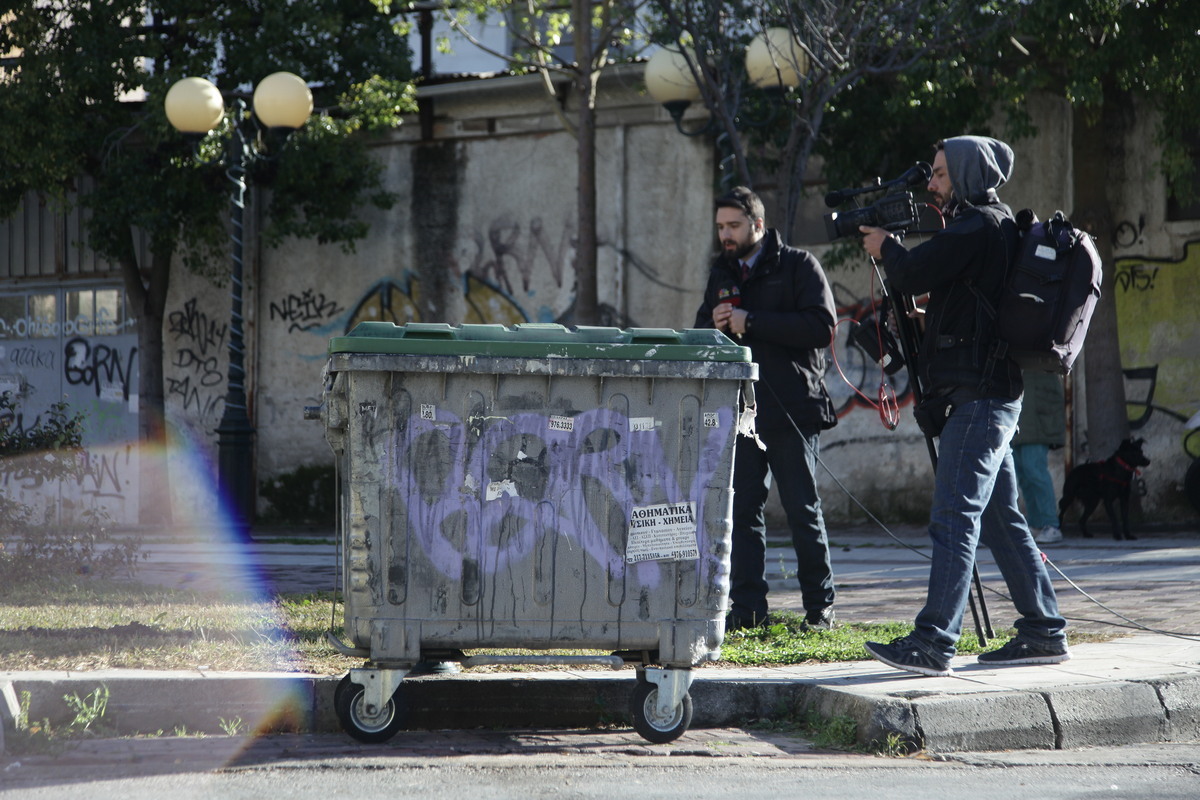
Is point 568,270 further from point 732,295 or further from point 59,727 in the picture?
point 59,727

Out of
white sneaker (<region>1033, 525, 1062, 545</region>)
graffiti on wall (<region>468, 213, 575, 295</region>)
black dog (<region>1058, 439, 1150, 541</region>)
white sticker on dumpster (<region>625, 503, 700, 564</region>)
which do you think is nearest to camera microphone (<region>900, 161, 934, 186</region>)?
white sticker on dumpster (<region>625, 503, 700, 564</region>)

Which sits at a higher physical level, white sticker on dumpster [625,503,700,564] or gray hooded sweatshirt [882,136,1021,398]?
gray hooded sweatshirt [882,136,1021,398]

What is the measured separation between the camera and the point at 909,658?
4629 millimetres

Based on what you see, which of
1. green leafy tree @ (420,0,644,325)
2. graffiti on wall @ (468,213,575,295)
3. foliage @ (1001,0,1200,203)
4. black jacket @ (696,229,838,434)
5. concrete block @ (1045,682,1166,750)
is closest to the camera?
concrete block @ (1045,682,1166,750)

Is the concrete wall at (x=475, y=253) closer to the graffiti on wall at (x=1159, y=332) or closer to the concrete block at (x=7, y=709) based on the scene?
the graffiti on wall at (x=1159, y=332)

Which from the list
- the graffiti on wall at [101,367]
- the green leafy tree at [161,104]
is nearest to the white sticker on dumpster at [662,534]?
the green leafy tree at [161,104]

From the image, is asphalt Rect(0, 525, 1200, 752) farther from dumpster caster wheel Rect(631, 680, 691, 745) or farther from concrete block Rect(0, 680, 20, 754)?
dumpster caster wheel Rect(631, 680, 691, 745)

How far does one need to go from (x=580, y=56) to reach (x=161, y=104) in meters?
4.17

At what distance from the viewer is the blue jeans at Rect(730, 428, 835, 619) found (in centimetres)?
572

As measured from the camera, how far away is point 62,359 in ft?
51.3

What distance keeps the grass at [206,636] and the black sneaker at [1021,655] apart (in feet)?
1.24

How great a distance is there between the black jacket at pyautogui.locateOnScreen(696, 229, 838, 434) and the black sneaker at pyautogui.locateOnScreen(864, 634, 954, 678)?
4.16 feet

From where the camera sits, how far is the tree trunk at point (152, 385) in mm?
14703

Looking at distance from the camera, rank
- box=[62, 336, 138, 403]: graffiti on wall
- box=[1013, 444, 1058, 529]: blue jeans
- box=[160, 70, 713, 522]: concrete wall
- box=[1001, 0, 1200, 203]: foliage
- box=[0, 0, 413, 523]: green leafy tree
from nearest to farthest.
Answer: box=[1013, 444, 1058, 529]: blue jeans
box=[1001, 0, 1200, 203]: foliage
box=[0, 0, 413, 523]: green leafy tree
box=[160, 70, 713, 522]: concrete wall
box=[62, 336, 138, 403]: graffiti on wall
